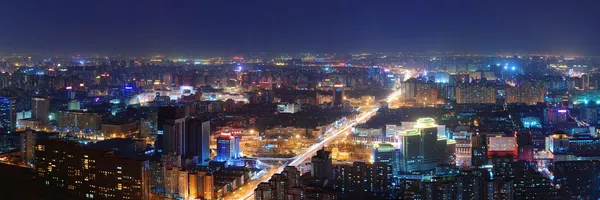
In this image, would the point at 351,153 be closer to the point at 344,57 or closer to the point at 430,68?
the point at 430,68

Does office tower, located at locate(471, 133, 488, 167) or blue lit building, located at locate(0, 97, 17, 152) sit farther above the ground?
blue lit building, located at locate(0, 97, 17, 152)

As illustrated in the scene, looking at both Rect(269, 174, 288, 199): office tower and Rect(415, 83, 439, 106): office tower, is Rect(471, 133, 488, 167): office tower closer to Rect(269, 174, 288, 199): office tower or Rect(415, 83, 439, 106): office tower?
Rect(269, 174, 288, 199): office tower

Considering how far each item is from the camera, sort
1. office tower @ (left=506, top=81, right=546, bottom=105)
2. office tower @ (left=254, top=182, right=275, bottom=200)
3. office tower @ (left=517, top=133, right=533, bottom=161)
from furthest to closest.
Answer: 1. office tower @ (left=506, top=81, right=546, bottom=105)
2. office tower @ (left=517, top=133, right=533, bottom=161)
3. office tower @ (left=254, top=182, right=275, bottom=200)

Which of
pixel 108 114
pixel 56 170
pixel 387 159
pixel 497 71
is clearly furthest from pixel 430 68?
pixel 56 170

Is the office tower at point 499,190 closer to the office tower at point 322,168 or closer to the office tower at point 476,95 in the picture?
the office tower at point 322,168

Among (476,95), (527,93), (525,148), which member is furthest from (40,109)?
(527,93)

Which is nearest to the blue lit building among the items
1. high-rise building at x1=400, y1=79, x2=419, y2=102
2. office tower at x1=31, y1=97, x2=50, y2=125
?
office tower at x1=31, y1=97, x2=50, y2=125
